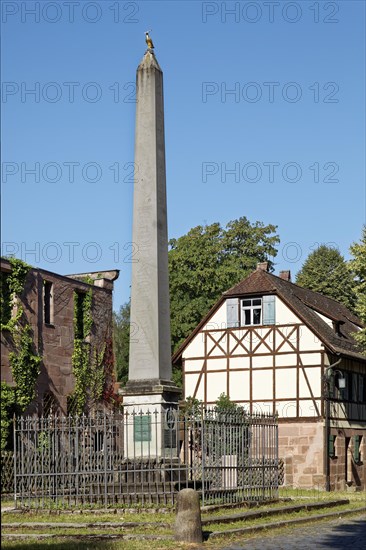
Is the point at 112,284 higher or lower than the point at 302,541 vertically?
higher

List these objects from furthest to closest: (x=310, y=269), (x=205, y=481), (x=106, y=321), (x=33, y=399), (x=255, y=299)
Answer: (x=310, y=269), (x=255, y=299), (x=106, y=321), (x=33, y=399), (x=205, y=481)

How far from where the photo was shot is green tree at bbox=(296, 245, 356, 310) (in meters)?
59.8

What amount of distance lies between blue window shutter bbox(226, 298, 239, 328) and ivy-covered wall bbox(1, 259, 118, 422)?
22.5 feet

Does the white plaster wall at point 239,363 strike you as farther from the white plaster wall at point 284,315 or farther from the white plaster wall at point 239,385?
the white plaster wall at point 284,315

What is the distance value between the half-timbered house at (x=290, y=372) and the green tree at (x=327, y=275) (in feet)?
65.0

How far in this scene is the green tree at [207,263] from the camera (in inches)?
2035

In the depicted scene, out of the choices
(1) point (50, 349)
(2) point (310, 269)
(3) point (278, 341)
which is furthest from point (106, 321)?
(2) point (310, 269)

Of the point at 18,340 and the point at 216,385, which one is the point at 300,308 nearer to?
the point at 216,385

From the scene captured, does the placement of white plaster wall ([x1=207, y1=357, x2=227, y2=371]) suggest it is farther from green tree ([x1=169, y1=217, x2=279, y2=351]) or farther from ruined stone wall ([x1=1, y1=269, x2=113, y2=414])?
green tree ([x1=169, y1=217, x2=279, y2=351])

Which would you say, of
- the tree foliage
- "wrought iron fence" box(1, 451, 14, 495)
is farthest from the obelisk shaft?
the tree foliage

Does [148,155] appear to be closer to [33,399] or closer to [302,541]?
[302,541]

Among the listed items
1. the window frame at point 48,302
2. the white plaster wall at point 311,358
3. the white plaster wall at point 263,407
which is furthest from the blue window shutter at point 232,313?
the window frame at point 48,302

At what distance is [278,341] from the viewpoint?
36.9m

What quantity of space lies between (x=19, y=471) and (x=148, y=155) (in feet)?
23.2
